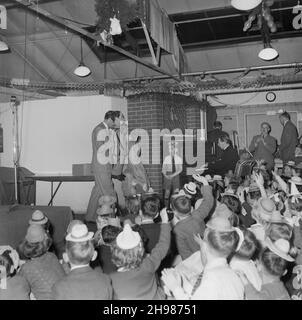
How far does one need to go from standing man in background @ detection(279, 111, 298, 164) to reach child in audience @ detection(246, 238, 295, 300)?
19.5 feet

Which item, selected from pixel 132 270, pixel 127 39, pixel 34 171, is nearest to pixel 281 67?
pixel 127 39

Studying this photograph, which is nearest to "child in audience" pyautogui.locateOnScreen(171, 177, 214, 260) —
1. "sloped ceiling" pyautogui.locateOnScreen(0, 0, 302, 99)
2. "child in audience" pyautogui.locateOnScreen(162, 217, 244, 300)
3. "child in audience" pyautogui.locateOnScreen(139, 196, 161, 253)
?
"child in audience" pyautogui.locateOnScreen(139, 196, 161, 253)

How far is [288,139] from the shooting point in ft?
25.6

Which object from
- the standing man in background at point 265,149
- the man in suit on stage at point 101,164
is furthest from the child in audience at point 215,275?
the standing man in background at point 265,149

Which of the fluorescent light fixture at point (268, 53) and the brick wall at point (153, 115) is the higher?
the fluorescent light fixture at point (268, 53)

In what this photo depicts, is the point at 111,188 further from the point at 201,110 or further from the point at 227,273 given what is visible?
the point at 201,110

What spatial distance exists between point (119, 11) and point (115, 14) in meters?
0.11

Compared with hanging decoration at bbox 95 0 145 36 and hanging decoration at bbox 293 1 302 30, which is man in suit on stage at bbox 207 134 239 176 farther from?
hanging decoration at bbox 293 1 302 30

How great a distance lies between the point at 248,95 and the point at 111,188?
23.9 ft

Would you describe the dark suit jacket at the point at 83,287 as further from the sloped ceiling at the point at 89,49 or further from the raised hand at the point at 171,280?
the sloped ceiling at the point at 89,49

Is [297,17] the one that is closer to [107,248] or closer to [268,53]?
[268,53]

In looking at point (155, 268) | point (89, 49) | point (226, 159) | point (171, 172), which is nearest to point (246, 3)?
point (226, 159)

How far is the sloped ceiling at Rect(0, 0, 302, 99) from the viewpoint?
773 centimetres

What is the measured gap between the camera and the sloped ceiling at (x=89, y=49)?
773cm
